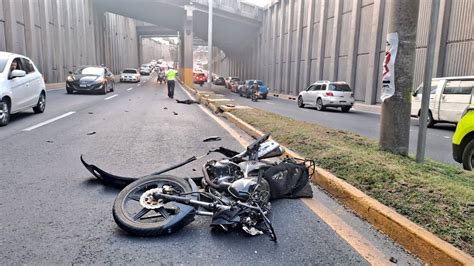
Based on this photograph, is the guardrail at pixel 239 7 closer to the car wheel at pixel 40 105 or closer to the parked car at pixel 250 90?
the parked car at pixel 250 90

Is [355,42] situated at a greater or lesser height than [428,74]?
greater

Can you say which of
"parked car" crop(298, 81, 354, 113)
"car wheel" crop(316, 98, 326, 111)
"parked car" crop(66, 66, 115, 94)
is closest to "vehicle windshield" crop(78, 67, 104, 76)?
"parked car" crop(66, 66, 115, 94)

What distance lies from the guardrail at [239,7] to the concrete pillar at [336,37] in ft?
62.0

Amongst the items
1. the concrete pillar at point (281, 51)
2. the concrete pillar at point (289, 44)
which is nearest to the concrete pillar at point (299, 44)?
the concrete pillar at point (289, 44)

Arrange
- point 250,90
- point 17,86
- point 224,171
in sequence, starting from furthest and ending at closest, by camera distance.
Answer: point 250,90 < point 17,86 < point 224,171

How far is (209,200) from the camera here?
375cm

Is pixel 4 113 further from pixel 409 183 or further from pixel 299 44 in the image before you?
pixel 299 44

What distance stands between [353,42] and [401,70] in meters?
20.4

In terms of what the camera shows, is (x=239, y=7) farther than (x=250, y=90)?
Yes

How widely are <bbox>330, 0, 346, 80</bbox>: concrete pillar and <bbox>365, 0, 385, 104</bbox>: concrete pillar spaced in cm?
463

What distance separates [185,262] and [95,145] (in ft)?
16.6

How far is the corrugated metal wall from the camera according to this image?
17.0m

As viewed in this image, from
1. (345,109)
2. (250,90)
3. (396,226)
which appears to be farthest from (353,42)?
(396,226)

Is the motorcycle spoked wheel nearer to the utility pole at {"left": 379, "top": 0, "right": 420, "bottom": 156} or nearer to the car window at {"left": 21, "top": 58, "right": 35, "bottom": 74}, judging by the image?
the utility pole at {"left": 379, "top": 0, "right": 420, "bottom": 156}
